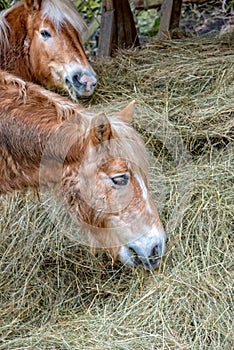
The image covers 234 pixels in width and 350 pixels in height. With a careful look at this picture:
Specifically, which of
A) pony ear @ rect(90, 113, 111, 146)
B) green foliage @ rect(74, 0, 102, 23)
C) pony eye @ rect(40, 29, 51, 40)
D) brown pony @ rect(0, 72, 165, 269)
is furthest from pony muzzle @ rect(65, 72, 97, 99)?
green foliage @ rect(74, 0, 102, 23)

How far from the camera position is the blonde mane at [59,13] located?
4996 mm

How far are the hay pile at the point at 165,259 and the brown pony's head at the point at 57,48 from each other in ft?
0.87

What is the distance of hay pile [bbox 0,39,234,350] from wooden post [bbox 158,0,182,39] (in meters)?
1.38

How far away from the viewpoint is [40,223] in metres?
4.23

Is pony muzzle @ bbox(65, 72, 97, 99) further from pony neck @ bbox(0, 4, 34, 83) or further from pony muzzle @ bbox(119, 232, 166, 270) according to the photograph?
pony muzzle @ bbox(119, 232, 166, 270)

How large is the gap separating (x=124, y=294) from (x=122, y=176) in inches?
33.0

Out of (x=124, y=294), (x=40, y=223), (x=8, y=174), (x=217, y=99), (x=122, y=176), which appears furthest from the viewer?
(x=217, y=99)

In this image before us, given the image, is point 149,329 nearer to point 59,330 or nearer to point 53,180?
point 59,330

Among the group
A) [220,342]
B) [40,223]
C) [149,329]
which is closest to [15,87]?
[40,223]

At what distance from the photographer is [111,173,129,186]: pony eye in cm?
319

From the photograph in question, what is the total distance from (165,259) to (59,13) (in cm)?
241

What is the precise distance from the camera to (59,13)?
16.5ft

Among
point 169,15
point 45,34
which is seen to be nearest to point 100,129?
point 45,34

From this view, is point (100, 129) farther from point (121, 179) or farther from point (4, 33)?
point (4, 33)
